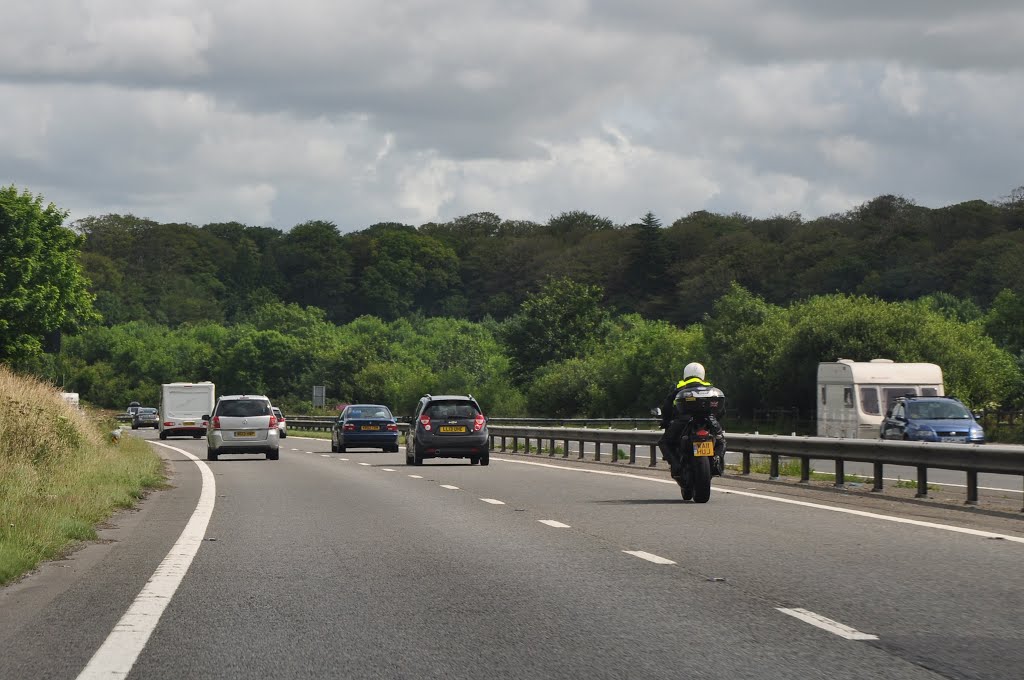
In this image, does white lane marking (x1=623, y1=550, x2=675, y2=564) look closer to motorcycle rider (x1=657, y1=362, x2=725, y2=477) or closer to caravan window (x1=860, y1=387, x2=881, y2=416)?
motorcycle rider (x1=657, y1=362, x2=725, y2=477)

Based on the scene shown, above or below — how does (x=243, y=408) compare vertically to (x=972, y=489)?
above

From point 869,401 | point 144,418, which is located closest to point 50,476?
point 869,401

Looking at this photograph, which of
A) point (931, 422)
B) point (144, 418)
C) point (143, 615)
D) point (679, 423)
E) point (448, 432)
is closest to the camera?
point (143, 615)

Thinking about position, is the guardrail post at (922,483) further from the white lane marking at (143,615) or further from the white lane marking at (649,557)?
the white lane marking at (143,615)

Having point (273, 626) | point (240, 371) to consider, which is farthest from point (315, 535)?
point (240, 371)

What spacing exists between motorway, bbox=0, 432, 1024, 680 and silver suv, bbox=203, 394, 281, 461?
732 inches

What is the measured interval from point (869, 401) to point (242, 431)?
14.9 m

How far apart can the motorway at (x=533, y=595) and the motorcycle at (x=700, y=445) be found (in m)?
0.49

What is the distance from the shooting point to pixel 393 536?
13898 mm

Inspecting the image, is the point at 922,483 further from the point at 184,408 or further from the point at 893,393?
the point at 184,408

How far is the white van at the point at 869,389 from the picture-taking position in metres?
37.2

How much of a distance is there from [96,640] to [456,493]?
1289cm

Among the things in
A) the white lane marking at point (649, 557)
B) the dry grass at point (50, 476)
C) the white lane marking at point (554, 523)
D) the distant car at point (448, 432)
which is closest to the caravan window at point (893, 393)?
the distant car at point (448, 432)

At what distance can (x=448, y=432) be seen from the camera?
31000 mm
